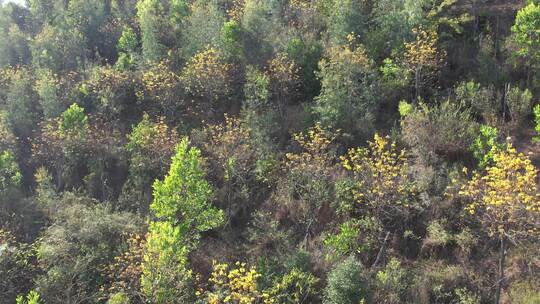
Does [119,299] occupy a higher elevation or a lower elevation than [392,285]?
higher

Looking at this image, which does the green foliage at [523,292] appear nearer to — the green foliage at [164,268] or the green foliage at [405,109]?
the green foliage at [405,109]

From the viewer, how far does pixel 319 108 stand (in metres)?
24.5

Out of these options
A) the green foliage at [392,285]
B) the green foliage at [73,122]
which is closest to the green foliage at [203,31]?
the green foliage at [73,122]

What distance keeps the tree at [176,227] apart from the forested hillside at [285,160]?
0.07 meters

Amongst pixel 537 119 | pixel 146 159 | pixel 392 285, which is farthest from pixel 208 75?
pixel 537 119

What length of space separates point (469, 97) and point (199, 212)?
1491cm

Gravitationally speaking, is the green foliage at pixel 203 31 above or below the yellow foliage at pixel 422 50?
above

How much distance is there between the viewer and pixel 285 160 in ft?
80.3

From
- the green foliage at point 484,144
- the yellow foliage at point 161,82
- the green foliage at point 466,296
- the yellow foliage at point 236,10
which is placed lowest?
the green foliage at point 466,296

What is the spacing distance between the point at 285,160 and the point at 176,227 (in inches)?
319

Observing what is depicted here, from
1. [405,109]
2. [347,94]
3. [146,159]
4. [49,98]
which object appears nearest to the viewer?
[405,109]

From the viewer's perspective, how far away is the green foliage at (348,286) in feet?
54.4

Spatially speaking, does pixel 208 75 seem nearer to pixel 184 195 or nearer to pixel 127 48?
pixel 184 195

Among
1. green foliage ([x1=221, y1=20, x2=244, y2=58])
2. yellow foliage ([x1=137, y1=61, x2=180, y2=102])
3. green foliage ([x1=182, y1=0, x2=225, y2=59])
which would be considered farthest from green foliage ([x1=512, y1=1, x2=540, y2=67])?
yellow foliage ([x1=137, y1=61, x2=180, y2=102])
